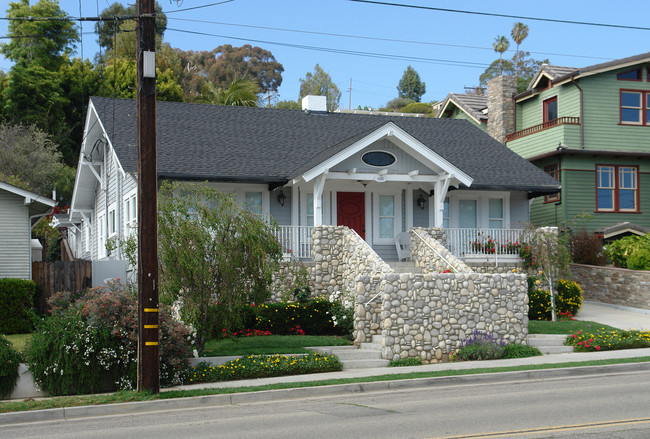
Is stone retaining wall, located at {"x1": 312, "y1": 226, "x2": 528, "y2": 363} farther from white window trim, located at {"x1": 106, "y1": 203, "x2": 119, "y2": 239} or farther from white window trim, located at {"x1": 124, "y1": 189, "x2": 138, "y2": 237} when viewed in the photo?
white window trim, located at {"x1": 106, "y1": 203, "x2": 119, "y2": 239}

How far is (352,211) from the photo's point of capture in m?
24.3

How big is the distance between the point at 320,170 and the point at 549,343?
25.9ft

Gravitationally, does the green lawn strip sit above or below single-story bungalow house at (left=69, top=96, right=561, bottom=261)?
below

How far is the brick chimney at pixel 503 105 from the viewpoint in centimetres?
3453

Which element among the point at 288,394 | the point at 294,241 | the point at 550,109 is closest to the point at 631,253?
the point at 550,109

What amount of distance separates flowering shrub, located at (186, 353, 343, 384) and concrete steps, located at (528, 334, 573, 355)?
5.55 m

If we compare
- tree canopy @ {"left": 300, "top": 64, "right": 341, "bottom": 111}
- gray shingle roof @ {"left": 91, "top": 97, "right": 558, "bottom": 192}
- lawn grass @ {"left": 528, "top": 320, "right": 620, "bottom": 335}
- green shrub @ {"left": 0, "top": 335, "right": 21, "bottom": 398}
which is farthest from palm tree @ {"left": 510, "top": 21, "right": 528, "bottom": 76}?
green shrub @ {"left": 0, "top": 335, "right": 21, "bottom": 398}

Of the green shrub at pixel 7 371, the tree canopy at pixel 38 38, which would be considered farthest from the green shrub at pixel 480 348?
the tree canopy at pixel 38 38

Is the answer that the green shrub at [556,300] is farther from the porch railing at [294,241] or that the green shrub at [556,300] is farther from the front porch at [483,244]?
the porch railing at [294,241]

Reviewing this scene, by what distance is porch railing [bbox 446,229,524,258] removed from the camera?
23.2 meters

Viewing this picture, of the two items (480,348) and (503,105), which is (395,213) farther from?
(503,105)

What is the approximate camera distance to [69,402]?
39.6 feet

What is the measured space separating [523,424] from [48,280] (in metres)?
15.9

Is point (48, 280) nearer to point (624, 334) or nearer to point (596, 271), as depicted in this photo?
point (624, 334)
